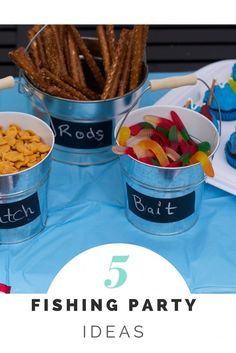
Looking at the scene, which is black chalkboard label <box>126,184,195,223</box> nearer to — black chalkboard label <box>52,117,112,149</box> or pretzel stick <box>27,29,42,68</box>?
black chalkboard label <box>52,117,112,149</box>

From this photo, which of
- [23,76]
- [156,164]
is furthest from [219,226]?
[23,76]

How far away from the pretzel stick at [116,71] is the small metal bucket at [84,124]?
0.03 meters

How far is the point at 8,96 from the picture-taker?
991 millimetres

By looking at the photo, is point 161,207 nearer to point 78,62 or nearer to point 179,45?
point 78,62

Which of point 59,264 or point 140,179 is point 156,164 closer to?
point 140,179

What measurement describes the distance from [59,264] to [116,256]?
0.10 meters

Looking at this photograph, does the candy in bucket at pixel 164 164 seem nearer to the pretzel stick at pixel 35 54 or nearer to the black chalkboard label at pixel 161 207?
the black chalkboard label at pixel 161 207

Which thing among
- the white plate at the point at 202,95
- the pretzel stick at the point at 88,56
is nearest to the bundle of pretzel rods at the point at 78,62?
the pretzel stick at the point at 88,56

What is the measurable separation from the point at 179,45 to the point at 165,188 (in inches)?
29.2

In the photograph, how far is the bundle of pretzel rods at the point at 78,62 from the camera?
0.82 meters

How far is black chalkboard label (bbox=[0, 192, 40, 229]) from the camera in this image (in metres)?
0.70

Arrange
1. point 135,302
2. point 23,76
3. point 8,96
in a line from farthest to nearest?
1. point 8,96
2. point 23,76
3. point 135,302
